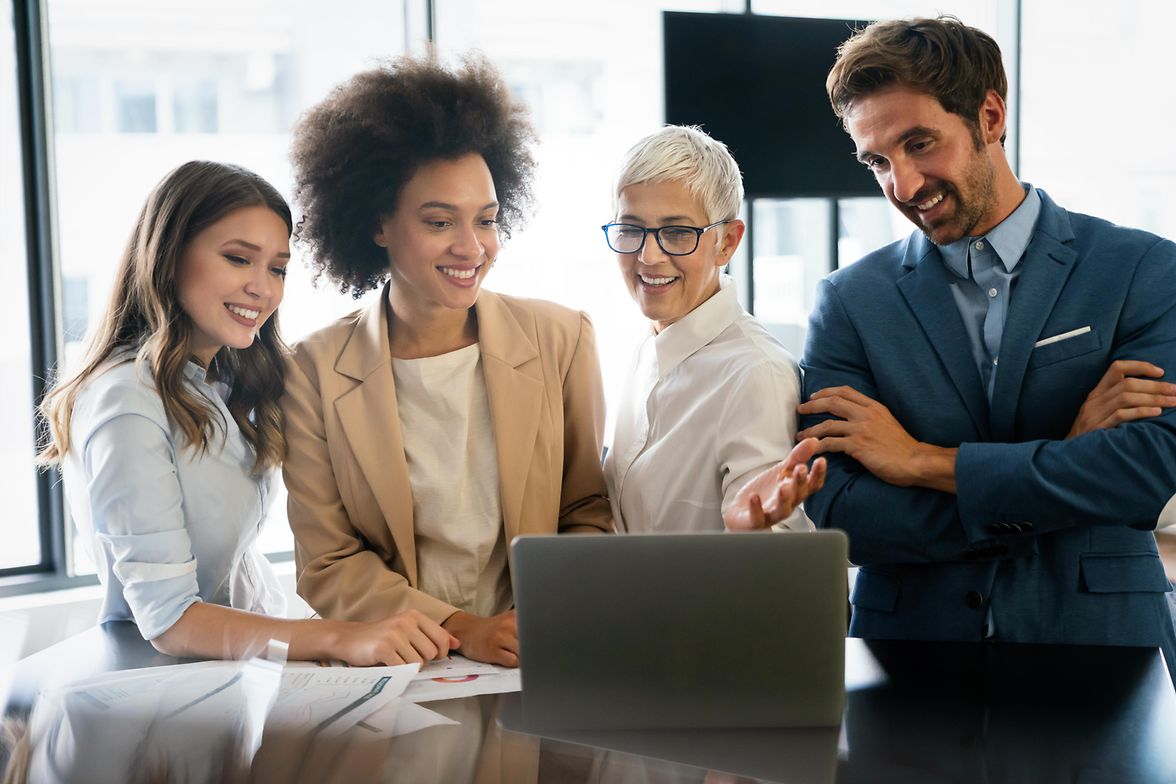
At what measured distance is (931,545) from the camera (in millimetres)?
1890

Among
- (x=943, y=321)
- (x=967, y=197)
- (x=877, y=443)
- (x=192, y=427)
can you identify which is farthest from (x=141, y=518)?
(x=967, y=197)

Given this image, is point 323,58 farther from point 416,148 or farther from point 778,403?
point 778,403

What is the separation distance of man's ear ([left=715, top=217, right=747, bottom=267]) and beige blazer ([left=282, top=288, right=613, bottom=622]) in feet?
1.09

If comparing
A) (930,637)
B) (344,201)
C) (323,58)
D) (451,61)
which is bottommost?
(930,637)

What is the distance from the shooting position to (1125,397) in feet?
5.82

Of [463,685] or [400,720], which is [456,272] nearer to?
[463,685]

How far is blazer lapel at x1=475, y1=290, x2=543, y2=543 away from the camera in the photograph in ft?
6.66

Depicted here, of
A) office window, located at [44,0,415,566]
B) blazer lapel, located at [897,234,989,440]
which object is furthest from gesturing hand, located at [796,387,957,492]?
office window, located at [44,0,415,566]

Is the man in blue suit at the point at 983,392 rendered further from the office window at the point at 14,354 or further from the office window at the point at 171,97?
the office window at the point at 14,354

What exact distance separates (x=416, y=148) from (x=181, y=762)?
126 centimetres

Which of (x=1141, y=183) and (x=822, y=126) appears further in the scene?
(x=1141, y=183)

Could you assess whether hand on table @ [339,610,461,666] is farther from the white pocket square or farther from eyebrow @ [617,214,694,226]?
the white pocket square

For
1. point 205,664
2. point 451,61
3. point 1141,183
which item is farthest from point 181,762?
point 1141,183

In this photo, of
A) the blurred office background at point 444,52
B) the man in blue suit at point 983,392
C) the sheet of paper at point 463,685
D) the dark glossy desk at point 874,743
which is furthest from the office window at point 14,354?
the man in blue suit at point 983,392
